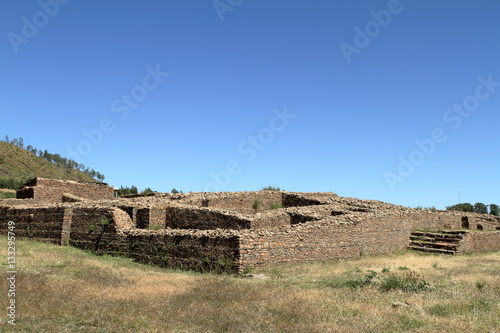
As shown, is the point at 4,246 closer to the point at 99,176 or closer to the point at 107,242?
the point at 107,242

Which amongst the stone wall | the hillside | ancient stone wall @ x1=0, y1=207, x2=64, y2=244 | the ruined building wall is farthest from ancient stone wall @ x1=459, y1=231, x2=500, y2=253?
the hillside

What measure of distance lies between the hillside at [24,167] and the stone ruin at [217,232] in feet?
115

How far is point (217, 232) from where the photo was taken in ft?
43.8

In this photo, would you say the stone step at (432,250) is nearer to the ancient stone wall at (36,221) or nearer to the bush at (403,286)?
the bush at (403,286)

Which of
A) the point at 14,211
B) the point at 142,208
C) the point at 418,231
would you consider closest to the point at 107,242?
the point at 142,208

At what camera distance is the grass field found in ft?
23.7

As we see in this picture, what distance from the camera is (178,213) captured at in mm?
18172

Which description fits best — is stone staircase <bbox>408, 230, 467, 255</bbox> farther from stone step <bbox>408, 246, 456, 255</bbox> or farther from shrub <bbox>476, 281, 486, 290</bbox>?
shrub <bbox>476, 281, 486, 290</bbox>

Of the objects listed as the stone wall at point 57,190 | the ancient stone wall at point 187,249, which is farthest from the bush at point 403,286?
the stone wall at point 57,190

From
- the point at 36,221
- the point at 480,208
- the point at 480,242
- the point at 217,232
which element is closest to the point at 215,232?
the point at 217,232

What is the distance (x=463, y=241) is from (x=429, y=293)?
35.8ft

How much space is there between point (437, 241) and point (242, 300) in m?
14.3

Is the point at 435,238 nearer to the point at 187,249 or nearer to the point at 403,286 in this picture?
the point at 403,286

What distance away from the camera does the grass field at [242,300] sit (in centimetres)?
724
